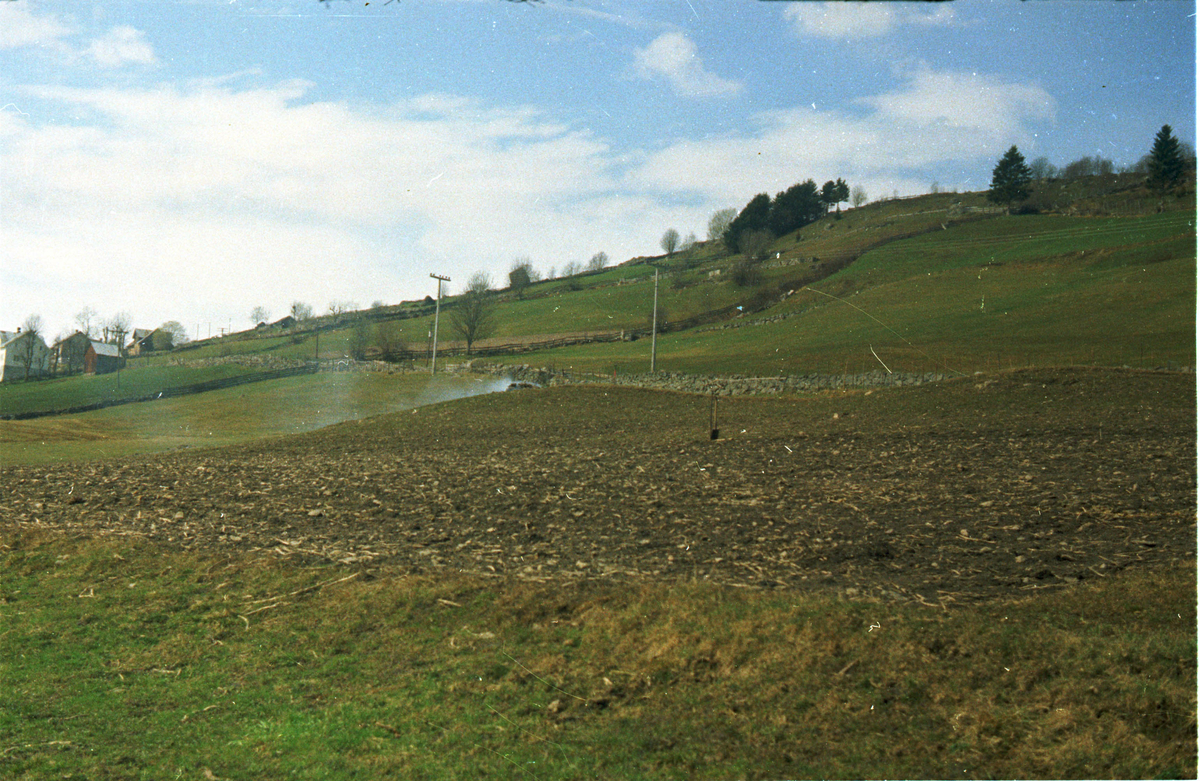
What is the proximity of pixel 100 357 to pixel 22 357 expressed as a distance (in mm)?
16924

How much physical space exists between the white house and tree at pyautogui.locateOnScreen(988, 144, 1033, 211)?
73.0 ft

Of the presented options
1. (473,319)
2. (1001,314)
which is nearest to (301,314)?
(473,319)

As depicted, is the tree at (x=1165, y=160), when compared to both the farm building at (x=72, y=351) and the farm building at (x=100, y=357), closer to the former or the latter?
the farm building at (x=72, y=351)

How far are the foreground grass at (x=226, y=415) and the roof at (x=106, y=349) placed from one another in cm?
348

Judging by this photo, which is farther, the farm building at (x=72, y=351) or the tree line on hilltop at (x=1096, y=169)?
the farm building at (x=72, y=351)

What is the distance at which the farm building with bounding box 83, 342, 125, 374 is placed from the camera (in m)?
36.1

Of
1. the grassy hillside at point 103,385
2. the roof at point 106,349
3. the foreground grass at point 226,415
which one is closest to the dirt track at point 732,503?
the foreground grass at point 226,415

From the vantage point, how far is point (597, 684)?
17.8 feet

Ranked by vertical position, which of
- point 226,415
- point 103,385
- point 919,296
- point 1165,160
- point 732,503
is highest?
point 919,296

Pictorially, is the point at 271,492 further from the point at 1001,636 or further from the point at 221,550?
the point at 1001,636

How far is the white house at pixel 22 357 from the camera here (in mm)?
21058

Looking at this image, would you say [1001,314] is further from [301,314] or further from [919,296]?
[301,314]

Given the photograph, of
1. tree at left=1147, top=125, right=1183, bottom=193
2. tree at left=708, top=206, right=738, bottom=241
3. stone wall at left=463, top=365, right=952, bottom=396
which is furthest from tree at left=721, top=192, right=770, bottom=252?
stone wall at left=463, top=365, right=952, bottom=396

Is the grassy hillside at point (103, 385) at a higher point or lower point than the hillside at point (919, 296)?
lower
